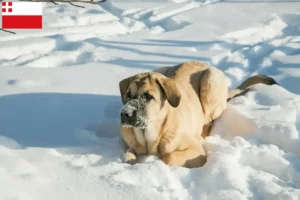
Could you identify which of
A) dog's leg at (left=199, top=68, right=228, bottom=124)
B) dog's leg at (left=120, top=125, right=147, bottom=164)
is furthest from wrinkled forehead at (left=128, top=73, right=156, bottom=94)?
dog's leg at (left=199, top=68, right=228, bottom=124)

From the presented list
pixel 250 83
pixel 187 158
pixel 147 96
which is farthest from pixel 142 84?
pixel 250 83

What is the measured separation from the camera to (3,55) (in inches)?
284

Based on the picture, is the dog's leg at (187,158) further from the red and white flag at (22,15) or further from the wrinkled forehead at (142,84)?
the red and white flag at (22,15)

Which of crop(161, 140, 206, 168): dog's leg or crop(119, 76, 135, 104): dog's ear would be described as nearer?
crop(161, 140, 206, 168): dog's leg

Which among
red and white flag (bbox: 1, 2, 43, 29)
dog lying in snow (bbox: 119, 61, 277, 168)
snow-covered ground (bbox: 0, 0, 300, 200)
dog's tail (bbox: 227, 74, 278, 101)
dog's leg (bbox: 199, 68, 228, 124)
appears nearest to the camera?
snow-covered ground (bbox: 0, 0, 300, 200)

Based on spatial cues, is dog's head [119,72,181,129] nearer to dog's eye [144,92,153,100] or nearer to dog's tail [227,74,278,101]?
dog's eye [144,92,153,100]

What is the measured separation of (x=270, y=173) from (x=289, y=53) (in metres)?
4.36

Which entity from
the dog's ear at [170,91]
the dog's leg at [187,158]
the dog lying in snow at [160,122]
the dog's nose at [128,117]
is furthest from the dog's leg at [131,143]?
the dog's ear at [170,91]

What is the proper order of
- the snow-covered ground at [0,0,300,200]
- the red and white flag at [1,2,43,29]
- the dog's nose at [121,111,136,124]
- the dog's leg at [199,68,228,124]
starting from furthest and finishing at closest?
the red and white flag at [1,2,43,29] < the dog's leg at [199,68,228,124] < the dog's nose at [121,111,136,124] < the snow-covered ground at [0,0,300,200]

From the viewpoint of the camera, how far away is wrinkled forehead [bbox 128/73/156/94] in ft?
13.6

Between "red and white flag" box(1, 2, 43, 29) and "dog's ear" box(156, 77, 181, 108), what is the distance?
506cm

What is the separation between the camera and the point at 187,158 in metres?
4.21

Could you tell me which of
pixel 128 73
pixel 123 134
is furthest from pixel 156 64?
pixel 123 134

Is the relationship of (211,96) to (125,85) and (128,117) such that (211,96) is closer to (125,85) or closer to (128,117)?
(125,85)
